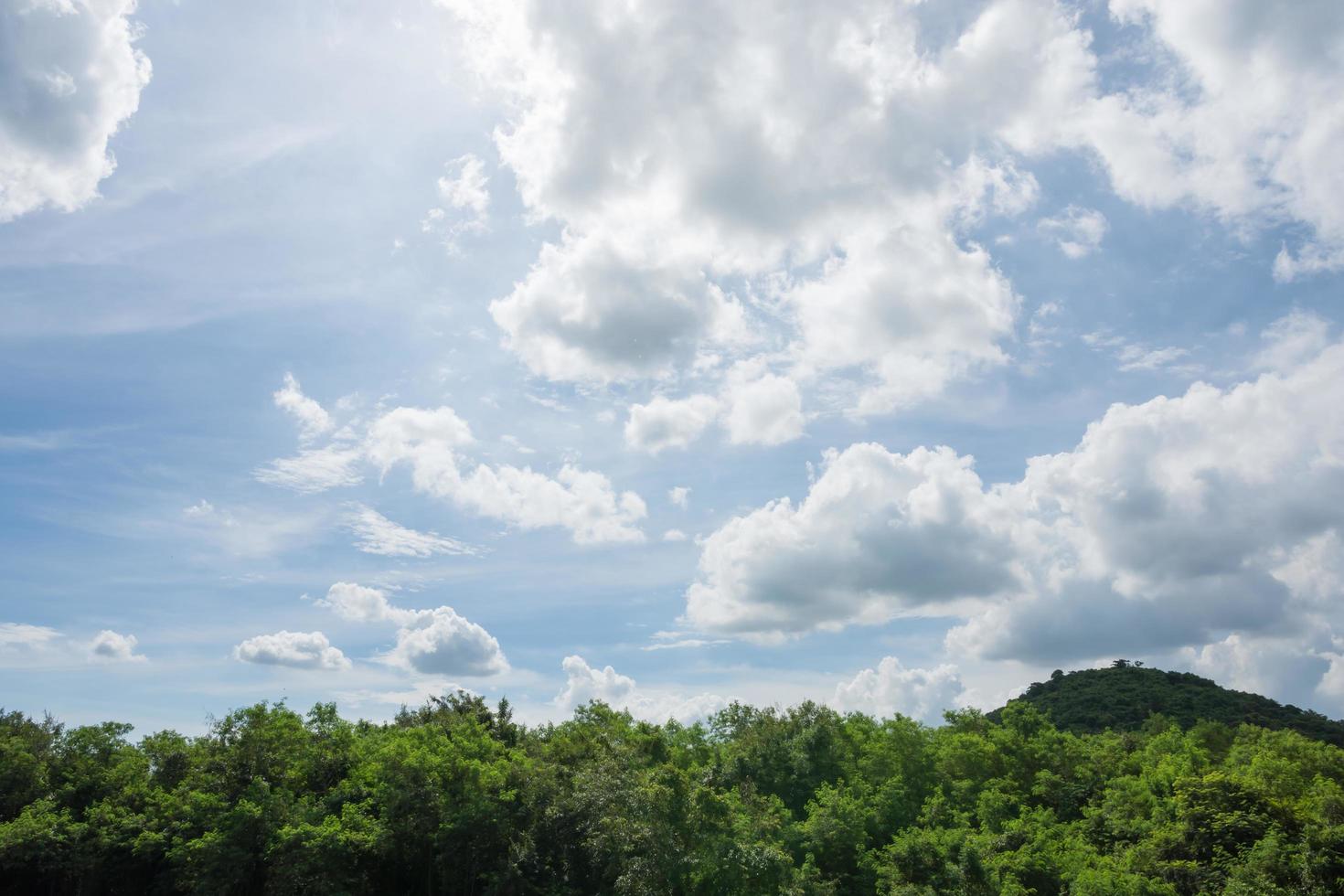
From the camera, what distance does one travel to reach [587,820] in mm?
36125

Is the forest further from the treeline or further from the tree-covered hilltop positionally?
the tree-covered hilltop

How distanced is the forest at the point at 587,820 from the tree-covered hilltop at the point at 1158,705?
53.0 m

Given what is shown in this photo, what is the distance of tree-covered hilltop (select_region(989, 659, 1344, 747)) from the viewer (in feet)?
315

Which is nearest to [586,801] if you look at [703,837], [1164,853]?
[703,837]

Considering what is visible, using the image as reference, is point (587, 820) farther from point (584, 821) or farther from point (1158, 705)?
point (1158, 705)

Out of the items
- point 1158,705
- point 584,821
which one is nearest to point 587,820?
point 584,821

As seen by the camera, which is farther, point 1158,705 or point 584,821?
point 1158,705

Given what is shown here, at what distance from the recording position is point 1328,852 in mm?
35250

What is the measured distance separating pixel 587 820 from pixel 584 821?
0.49m

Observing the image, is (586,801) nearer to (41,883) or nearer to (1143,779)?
(41,883)

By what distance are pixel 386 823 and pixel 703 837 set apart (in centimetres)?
1521

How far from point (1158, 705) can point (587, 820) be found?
93.1m

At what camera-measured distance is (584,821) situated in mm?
36531

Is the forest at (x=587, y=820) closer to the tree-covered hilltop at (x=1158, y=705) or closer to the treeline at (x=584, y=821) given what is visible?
the treeline at (x=584, y=821)
